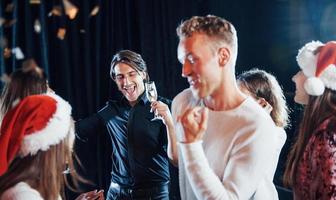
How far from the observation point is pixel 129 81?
8.12 ft

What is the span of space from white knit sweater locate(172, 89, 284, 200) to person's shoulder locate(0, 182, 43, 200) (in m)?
0.46

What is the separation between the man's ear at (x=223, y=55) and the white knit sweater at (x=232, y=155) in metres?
0.15

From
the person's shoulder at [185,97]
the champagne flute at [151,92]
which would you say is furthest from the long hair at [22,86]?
the champagne flute at [151,92]

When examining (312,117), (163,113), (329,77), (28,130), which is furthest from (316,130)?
(28,130)

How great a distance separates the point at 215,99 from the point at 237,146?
0.66 feet

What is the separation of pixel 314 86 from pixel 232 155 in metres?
0.41

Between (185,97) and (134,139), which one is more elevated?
(185,97)

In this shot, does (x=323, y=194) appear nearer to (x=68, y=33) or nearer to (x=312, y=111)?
(x=312, y=111)

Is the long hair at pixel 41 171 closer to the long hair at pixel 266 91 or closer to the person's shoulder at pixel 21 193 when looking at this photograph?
the person's shoulder at pixel 21 193

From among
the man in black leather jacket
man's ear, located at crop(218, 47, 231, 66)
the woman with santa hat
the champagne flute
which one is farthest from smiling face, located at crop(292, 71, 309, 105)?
the man in black leather jacket

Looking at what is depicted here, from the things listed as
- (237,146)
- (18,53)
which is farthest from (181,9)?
(237,146)

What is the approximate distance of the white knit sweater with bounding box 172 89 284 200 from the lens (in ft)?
4.42

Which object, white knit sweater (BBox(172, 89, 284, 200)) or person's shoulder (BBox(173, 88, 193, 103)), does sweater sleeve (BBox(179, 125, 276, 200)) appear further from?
person's shoulder (BBox(173, 88, 193, 103))

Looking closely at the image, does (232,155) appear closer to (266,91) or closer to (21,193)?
(21,193)
